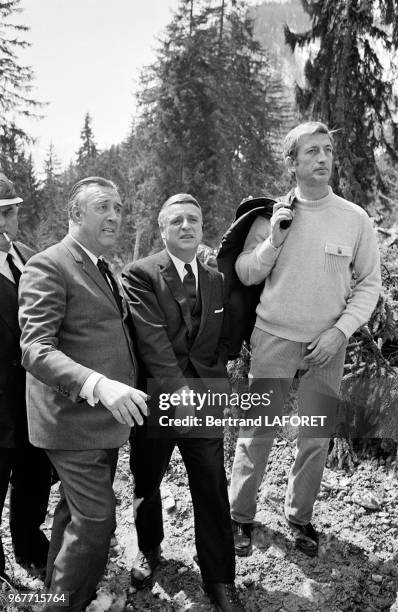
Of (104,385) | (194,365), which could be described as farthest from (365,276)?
(104,385)

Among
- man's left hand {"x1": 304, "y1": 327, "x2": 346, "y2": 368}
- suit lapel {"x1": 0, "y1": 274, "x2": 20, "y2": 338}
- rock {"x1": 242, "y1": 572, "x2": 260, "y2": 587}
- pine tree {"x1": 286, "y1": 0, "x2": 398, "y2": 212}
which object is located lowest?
rock {"x1": 242, "y1": 572, "x2": 260, "y2": 587}

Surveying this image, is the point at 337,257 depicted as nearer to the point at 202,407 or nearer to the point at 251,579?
the point at 202,407

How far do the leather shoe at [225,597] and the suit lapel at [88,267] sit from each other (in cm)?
185

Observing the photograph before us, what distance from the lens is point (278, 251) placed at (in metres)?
3.30

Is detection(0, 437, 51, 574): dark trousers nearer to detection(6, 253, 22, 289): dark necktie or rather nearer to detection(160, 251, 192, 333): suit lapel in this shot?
detection(6, 253, 22, 289): dark necktie

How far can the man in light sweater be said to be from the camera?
3.31 meters

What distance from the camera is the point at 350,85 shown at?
13.5 metres

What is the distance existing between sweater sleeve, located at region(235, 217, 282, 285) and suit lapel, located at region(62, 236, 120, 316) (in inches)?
41.6

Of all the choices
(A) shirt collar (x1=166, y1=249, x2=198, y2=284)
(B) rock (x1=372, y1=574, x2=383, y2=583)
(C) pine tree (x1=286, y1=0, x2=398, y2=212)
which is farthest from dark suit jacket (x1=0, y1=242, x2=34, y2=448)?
(C) pine tree (x1=286, y1=0, x2=398, y2=212)

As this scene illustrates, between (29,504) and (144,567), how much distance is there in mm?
915

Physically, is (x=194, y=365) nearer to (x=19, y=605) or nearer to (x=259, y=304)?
(x=259, y=304)

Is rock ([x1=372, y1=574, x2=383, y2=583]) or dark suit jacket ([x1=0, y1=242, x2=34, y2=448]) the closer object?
dark suit jacket ([x1=0, y1=242, x2=34, y2=448])

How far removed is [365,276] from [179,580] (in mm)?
2506

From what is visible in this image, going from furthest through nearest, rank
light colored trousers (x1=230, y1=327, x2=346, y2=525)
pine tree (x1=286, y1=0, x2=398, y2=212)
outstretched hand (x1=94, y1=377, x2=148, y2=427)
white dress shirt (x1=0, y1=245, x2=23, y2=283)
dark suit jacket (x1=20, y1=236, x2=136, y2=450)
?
1. pine tree (x1=286, y1=0, x2=398, y2=212)
2. light colored trousers (x1=230, y1=327, x2=346, y2=525)
3. white dress shirt (x1=0, y1=245, x2=23, y2=283)
4. dark suit jacket (x1=20, y1=236, x2=136, y2=450)
5. outstretched hand (x1=94, y1=377, x2=148, y2=427)
